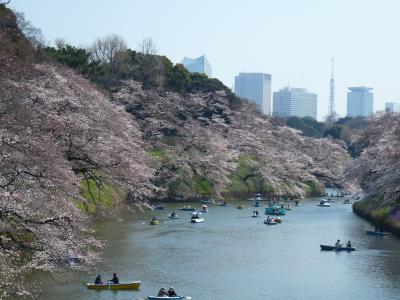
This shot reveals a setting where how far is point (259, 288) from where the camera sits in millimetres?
26734

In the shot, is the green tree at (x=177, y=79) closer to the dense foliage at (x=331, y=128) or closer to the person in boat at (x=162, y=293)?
the dense foliage at (x=331, y=128)

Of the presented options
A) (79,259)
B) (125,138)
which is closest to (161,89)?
(125,138)

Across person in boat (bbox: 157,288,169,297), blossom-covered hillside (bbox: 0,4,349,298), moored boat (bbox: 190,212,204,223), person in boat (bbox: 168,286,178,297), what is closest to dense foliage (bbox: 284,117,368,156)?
blossom-covered hillside (bbox: 0,4,349,298)

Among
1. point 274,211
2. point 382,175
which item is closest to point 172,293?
point 382,175

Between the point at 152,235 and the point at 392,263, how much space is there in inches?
537

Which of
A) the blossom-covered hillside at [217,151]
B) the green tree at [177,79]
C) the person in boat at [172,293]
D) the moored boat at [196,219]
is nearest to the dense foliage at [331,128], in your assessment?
the blossom-covered hillside at [217,151]

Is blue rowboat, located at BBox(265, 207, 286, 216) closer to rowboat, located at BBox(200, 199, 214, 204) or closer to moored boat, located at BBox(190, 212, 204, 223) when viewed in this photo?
rowboat, located at BBox(200, 199, 214, 204)

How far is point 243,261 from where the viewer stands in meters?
32.6

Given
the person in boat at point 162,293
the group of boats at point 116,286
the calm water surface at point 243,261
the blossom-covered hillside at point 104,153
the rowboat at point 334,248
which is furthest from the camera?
the rowboat at point 334,248

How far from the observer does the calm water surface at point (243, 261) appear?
86.2 feet

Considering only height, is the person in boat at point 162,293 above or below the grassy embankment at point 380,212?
below

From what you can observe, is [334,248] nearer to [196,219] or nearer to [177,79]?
[196,219]

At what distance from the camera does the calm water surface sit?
26.3 meters

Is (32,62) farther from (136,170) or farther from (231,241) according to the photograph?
(231,241)
